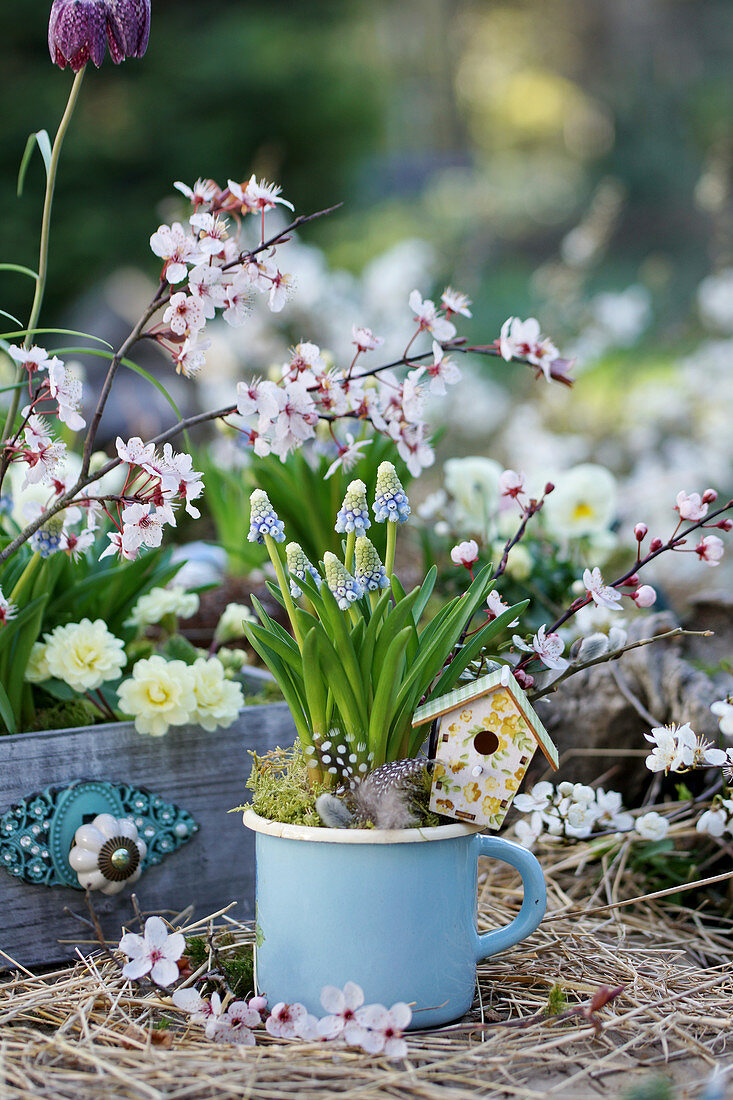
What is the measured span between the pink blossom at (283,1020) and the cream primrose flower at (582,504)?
120 centimetres

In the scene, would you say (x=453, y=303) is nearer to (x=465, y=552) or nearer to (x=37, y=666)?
(x=465, y=552)

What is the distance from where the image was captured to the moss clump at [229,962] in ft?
3.66

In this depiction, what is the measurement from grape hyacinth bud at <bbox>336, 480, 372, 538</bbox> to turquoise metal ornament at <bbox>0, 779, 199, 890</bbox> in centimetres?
50

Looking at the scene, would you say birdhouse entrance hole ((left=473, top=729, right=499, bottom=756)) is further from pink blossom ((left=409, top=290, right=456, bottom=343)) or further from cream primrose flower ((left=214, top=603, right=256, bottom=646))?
cream primrose flower ((left=214, top=603, right=256, bottom=646))

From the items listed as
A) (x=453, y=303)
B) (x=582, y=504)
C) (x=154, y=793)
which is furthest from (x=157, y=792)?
(x=582, y=504)

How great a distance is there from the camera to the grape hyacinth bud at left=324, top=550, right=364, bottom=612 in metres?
1.01

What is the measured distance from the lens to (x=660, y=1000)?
1.07m

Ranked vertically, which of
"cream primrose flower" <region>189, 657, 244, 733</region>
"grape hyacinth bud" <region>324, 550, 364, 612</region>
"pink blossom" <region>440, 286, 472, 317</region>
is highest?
"pink blossom" <region>440, 286, 472, 317</region>

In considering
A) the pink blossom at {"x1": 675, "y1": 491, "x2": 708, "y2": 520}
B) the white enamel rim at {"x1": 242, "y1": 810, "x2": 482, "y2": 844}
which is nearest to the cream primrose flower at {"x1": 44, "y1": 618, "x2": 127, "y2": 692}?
the white enamel rim at {"x1": 242, "y1": 810, "x2": 482, "y2": 844}

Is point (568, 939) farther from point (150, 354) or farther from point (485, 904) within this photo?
point (150, 354)

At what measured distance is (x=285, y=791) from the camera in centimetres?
106

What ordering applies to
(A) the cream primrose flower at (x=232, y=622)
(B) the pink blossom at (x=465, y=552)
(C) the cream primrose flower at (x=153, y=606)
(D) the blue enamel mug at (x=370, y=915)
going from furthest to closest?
(A) the cream primrose flower at (x=232, y=622)
(C) the cream primrose flower at (x=153, y=606)
(B) the pink blossom at (x=465, y=552)
(D) the blue enamel mug at (x=370, y=915)

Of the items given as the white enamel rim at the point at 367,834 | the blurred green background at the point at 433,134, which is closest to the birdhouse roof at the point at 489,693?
the white enamel rim at the point at 367,834

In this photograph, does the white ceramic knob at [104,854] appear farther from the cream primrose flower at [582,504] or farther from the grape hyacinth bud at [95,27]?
the cream primrose flower at [582,504]
